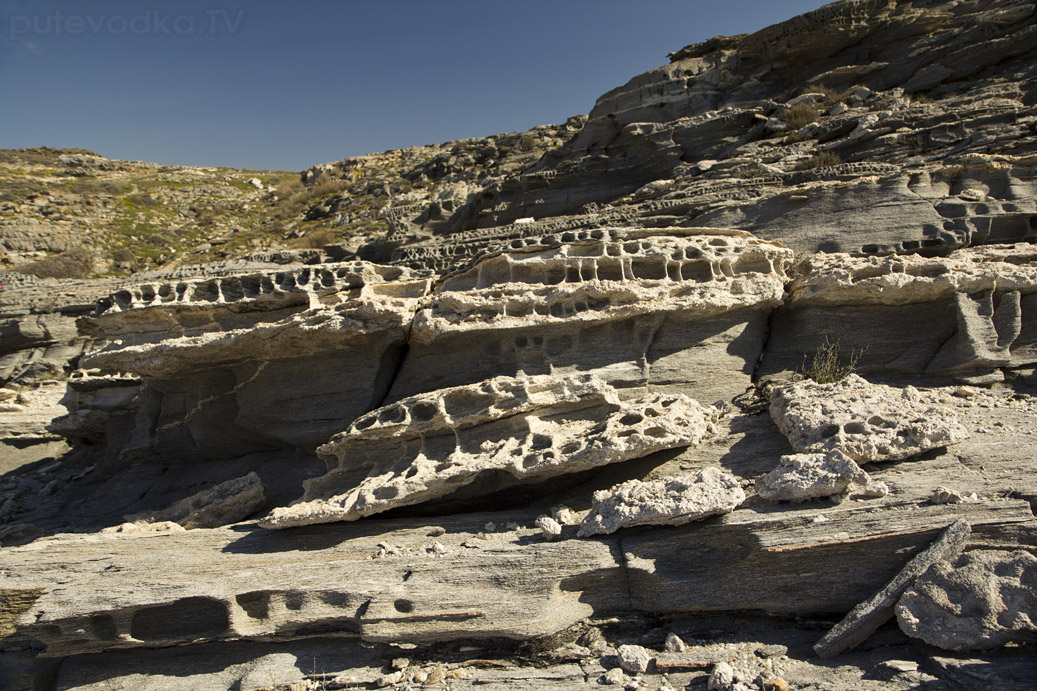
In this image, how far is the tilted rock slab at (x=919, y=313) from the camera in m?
7.47

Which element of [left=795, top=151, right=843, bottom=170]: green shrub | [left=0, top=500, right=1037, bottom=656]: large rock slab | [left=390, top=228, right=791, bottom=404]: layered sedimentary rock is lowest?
[left=0, top=500, right=1037, bottom=656]: large rock slab

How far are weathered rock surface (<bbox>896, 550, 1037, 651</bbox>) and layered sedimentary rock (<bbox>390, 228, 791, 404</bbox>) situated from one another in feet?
11.6

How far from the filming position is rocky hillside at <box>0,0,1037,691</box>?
4996 mm

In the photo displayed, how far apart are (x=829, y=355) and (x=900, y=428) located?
2140 mm

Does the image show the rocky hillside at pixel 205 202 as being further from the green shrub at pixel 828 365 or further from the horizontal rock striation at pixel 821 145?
the green shrub at pixel 828 365

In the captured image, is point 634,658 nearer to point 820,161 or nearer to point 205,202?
point 820,161

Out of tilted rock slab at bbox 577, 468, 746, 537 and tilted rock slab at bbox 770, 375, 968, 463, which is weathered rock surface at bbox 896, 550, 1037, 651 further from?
tilted rock slab at bbox 577, 468, 746, 537

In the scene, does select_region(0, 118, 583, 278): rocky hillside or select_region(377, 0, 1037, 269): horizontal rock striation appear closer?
Answer: select_region(377, 0, 1037, 269): horizontal rock striation

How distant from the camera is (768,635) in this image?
16.4 feet

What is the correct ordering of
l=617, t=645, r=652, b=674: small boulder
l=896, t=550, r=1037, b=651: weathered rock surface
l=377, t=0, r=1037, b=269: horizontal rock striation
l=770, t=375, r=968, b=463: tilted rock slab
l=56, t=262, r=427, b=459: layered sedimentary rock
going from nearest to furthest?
l=896, t=550, r=1037, b=651: weathered rock surface → l=617, t=645, r=652, b=674: small boulder → l=770, t=375, r=968, b=463: tilted rock slab → l=56, t=262, r=427, b=459: layered sedimentary rock → l=377, t=0, r=1037, b=269: horizontal rock striation

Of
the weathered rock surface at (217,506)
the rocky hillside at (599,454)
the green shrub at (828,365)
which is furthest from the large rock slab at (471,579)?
the green shrub at (828,365)

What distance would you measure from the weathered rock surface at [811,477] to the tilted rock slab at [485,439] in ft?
3.69

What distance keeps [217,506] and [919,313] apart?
1092 cm

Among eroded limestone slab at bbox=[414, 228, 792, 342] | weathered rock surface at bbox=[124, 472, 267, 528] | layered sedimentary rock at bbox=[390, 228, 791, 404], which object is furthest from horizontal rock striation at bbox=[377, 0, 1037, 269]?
weathered rock surface at bbox=[124, 472, 267, 528]
